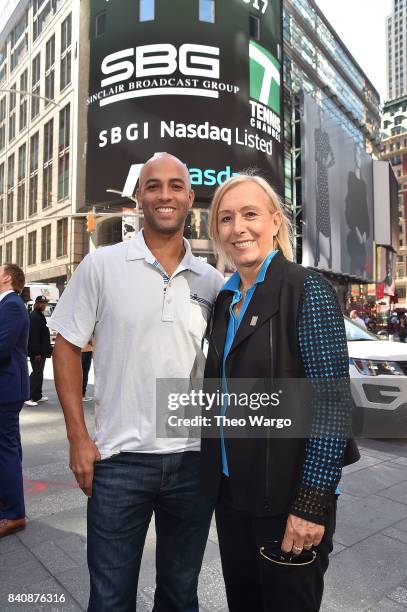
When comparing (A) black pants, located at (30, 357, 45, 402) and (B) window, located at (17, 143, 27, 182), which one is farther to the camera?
(B) window, located at (17, 143, 27, 182)

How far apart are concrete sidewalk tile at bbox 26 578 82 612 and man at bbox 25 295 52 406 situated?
5.96 m

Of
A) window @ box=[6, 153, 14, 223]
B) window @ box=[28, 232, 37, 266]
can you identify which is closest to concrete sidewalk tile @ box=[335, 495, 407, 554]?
window @ box=[28, 232, 37, 266]

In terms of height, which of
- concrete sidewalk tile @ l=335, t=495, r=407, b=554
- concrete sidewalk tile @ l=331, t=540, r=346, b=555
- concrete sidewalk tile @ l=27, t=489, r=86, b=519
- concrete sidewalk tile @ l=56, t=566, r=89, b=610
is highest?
concrete sidewalk tile @ l=56, t=566, r=89, b=610

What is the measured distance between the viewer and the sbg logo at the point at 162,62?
26.9 m

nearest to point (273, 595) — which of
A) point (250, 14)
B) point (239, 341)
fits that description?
point (239, 341)

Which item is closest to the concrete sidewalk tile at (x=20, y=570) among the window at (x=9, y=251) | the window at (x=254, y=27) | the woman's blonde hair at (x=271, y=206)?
the woman's blonde hair at (x=271, y=206)

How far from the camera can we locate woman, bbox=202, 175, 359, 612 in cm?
151

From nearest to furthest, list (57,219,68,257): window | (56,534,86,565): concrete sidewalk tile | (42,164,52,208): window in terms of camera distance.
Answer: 1. (56,534,86,565): concrete sidewalk tile
2. (57,219,68,257): window
3. (42,164,52,208): window

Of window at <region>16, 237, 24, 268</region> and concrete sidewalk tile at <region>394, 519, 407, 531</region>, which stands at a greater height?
window at <region>16, 237, 24, 268</region>

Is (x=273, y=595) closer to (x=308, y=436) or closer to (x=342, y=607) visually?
(x=308, y=436)

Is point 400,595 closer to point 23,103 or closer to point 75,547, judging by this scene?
point 75,547

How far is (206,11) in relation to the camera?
1111 inches

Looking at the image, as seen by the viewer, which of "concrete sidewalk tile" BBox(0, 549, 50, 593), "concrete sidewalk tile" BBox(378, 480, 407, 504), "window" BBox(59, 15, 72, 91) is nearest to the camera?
"concrete sidewalk tile" BBox(0, 549, 50, 593)

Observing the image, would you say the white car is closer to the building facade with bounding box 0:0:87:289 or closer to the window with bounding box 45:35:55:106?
the building facade with bounding box 0:0:87:289
